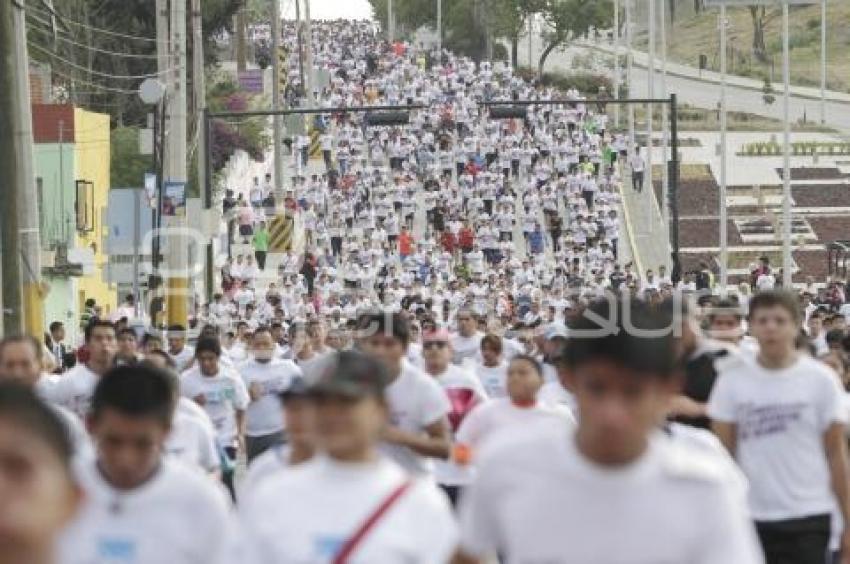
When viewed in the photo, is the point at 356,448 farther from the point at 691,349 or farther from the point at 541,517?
the point at 691,349

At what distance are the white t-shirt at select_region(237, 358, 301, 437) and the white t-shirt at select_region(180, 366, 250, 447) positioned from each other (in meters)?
0.31

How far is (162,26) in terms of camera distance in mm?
40156

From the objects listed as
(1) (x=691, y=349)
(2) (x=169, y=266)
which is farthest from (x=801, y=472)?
(2) (x=169, y=266)

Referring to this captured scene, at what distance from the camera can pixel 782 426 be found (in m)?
11.5

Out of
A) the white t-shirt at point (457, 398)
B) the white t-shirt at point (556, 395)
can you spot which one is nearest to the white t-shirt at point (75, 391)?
the white t-shirt at point (457, 398)

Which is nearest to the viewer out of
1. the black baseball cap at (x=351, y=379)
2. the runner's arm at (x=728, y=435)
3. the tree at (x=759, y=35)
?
the black baseball cap at (x=351, y=379)

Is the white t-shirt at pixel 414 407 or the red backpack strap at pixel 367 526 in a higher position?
the red backpack strap at pixel 367 526

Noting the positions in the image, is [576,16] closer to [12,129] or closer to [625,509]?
[12,129]

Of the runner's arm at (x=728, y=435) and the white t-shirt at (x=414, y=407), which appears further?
the white t-shirt at (x=414, y=407)

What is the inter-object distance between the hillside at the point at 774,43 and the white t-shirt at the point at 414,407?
115451 millimetres

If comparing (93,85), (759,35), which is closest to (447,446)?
(93,85)

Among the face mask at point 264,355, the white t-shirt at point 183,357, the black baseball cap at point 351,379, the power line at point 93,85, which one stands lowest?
the white t-shirt at point 183,357

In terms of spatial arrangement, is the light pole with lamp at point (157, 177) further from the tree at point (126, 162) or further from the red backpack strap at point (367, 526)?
the red backpack strap at point (367, 526)

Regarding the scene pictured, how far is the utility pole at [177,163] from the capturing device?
1366 inches
